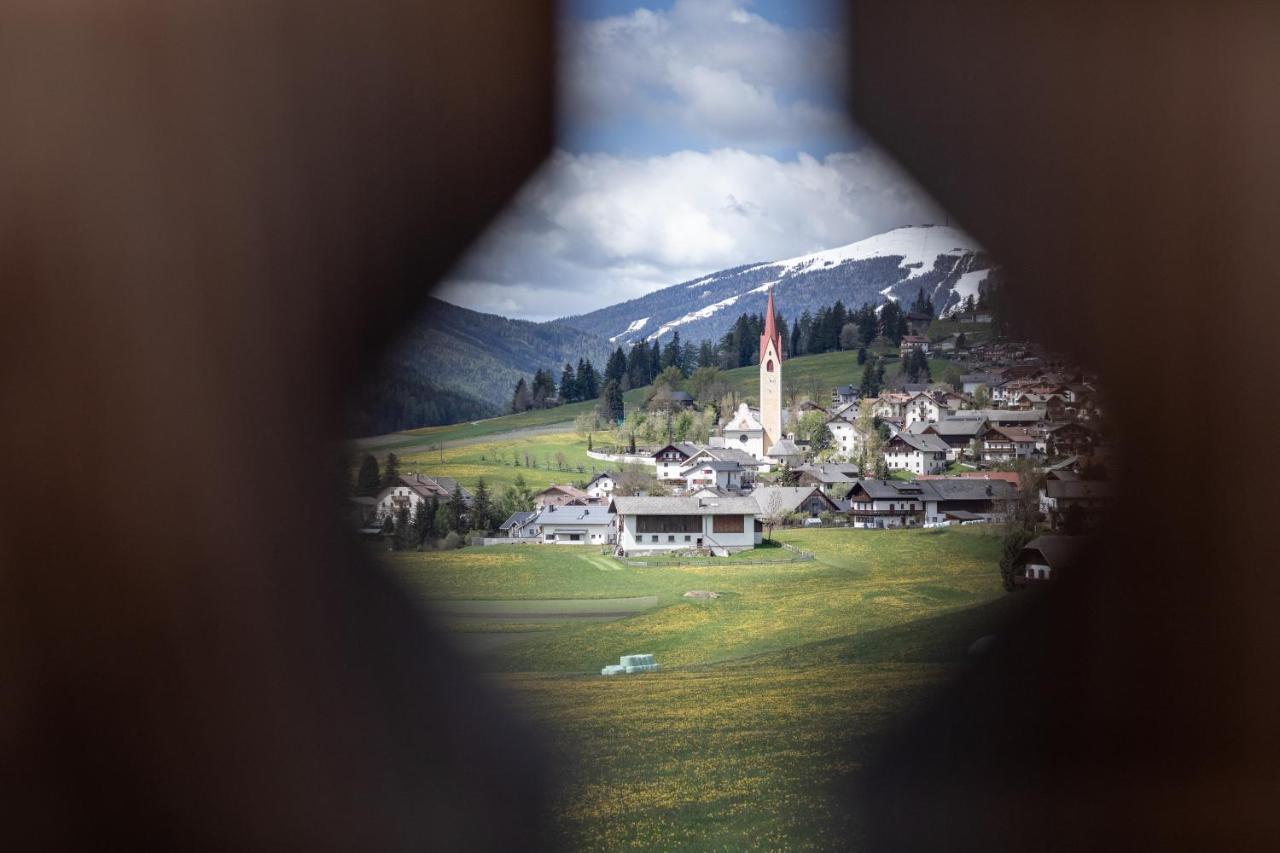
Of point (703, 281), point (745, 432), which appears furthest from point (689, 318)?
point (745, 432)

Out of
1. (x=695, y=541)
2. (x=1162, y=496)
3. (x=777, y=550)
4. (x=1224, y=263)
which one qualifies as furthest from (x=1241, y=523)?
(x=695, y=541)

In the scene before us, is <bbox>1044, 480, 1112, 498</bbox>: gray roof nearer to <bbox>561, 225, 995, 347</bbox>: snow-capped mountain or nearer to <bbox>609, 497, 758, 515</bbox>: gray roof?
<bbox>561, 225, 995, 347</bbox>: snow-capped mountain

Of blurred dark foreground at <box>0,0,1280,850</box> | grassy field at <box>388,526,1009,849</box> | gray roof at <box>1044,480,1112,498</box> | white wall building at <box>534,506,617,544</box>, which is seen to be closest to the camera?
blurred dark foreground at <box>0,0,1280,850</box>

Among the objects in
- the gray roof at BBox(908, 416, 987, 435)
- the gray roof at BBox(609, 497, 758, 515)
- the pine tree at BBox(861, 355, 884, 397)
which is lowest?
the gray roof at BBox(609, 497, 758, 515)

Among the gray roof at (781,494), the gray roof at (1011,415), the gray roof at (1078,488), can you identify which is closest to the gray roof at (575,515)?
the gray roof at (781,494)

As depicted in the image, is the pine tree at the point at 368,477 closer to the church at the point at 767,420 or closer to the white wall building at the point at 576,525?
the white wall building at the point at 576,525

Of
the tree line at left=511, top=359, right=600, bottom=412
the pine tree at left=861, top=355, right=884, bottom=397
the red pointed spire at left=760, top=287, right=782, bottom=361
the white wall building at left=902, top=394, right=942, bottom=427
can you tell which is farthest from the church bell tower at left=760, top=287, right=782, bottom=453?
the tree line at left=511, top=359, right=600, bottom=412
